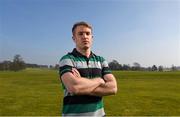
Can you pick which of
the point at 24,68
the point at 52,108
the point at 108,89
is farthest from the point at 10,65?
the point at 108,89

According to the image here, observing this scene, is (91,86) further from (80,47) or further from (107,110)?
(107,110)

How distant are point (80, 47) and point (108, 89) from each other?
0.70 meters

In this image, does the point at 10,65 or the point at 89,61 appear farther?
the point at 10,65

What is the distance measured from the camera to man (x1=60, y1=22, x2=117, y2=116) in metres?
3.87

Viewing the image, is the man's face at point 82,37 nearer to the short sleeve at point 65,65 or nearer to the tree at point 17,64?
the short sleeve at point 65,65

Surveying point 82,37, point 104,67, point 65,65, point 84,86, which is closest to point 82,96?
point 84,86

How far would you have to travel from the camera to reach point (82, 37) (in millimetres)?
4059

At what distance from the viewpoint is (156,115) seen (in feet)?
51.7

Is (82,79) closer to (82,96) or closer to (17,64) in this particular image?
(82,96)

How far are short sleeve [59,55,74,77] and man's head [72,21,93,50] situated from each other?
0.70ft

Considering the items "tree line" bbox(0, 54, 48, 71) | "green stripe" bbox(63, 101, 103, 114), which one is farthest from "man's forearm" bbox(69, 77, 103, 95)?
"tree line" bbox(0, 54, 48, 71)

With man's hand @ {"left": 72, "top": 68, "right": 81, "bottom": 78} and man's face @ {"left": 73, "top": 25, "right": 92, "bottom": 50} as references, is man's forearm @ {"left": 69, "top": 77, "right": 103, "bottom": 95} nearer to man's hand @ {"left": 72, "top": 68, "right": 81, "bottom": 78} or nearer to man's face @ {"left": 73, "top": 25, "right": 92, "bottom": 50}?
man's hand @ {"left": 72, "top": 68, "right": 81, "bottom": 78}

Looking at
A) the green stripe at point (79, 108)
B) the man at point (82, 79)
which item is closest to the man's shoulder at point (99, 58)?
the man at point (82, 79)

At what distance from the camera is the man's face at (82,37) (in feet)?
13.3
